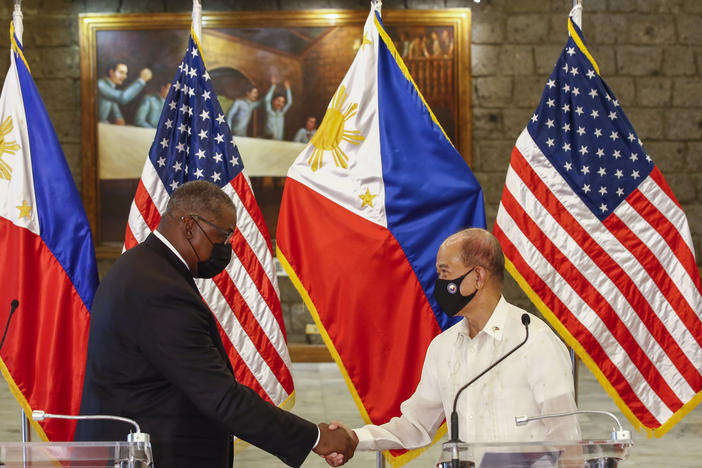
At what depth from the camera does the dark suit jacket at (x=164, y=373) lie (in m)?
2.62

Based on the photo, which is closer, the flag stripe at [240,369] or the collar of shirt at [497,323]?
the collar of shirt at [497,323]

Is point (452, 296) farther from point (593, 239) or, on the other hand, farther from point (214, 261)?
point (593, 239)

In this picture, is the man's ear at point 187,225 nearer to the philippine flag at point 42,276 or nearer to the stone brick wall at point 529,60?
the philippine flag at point 42,276

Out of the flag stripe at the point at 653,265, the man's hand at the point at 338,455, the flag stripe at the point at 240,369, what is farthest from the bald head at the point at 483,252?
the flag stripe at the point at 240,369

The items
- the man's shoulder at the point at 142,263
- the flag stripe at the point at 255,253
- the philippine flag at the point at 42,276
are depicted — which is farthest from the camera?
the flag stripe at the point at 255,253

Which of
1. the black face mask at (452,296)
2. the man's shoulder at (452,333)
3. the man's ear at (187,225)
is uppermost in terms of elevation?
the man's ear at (187,225)

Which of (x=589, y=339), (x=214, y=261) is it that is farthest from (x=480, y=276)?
(x=589, y=339)

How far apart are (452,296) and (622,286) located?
1.47m

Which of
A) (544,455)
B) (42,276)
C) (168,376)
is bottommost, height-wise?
(544,455)

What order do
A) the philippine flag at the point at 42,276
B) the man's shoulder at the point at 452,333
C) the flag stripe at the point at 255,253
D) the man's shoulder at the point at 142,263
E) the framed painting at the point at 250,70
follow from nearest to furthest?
the man's shoulder at the point at 142,263, the man's shoulder at the point at 452,333, the philippine flag at the point at 42,276, the flag stripe at the point at 255,253, the framed painting at the point at 250,70

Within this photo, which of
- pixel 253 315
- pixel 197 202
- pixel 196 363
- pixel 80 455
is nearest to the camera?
pixel 80 455

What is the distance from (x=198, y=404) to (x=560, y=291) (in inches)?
76.6

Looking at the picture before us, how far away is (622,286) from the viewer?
3.90 m

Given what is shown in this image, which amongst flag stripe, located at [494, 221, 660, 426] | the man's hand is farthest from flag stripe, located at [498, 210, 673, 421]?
the man's hand
